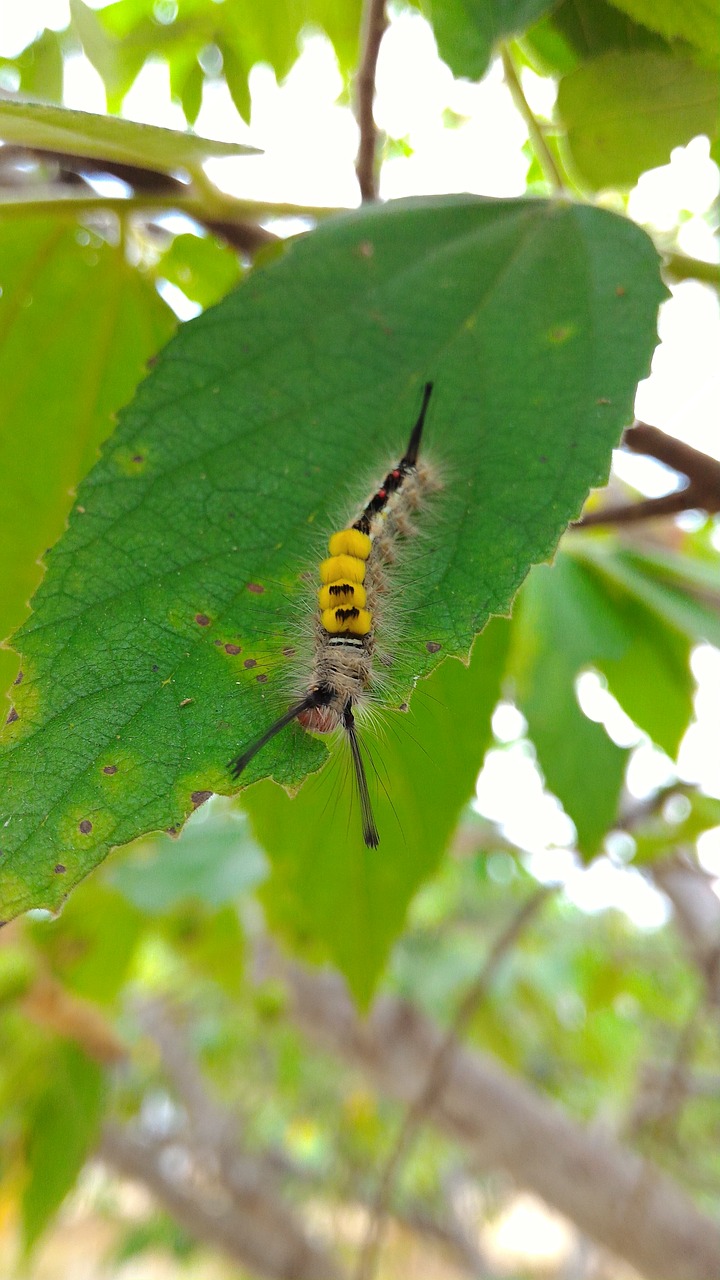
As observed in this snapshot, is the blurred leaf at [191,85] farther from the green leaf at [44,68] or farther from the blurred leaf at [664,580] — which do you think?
the blurred leaf at [664,580]

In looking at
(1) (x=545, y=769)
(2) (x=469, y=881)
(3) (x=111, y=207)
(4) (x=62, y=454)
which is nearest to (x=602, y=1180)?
(1) (x=545, y=769)

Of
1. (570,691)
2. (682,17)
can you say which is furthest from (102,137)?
(570,691)

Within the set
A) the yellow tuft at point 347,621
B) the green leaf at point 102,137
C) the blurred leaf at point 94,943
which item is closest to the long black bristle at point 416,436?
the yellow tuft at point 347,621

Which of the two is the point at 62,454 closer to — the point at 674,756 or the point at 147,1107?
the point at 674,756

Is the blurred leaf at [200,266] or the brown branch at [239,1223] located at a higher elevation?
the blurred leaf at [200,266]

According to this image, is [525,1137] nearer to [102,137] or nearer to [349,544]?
[349,544]

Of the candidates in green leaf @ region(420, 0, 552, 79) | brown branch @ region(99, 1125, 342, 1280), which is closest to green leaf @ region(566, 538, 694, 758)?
green leaf @ region(420, 0, 552, 79)
